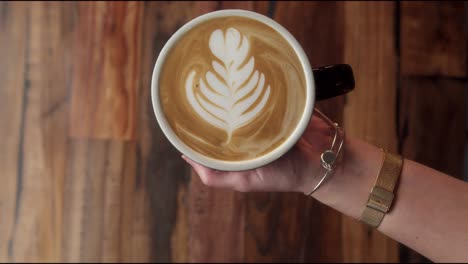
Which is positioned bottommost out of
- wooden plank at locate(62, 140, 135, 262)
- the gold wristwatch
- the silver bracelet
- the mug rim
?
wooden plank at locate(62, 140, 135, 262)

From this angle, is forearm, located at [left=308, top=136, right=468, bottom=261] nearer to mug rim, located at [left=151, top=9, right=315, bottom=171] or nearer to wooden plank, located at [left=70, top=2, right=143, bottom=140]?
mug rim, located at [left=151, top=9, right=315, bottom=171]

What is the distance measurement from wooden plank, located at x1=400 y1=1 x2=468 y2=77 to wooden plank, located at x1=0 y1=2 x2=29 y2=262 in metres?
0.90

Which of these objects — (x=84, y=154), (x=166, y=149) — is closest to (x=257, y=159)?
(x=166, y=149)

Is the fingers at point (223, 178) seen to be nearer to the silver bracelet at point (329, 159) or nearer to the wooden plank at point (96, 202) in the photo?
the silver bracelet at point (329, 159)

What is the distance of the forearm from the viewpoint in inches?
27.5

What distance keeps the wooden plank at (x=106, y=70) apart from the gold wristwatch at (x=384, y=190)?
553 millimetres

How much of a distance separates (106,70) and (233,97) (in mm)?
533

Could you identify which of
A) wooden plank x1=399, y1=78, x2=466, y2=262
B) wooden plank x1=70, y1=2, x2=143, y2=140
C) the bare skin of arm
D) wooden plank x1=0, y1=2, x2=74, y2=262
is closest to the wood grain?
wooden plank x1=399, y1=78, x2=466, y2=262

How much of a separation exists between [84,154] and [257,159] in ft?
1.88

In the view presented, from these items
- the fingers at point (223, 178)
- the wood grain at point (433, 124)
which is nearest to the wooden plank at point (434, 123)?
the wood grain at point (433, 124)

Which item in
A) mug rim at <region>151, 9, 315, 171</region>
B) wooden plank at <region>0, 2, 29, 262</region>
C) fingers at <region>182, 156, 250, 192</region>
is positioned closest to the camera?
mug rim at <region>151, 9, 315, 171</region>

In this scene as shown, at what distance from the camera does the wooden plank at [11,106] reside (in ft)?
3.22

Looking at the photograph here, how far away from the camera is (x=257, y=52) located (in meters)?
0.58

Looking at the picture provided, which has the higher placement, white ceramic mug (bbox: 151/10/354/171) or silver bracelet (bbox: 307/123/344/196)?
white ceramic mug (bbox: 151/10/354/171)
